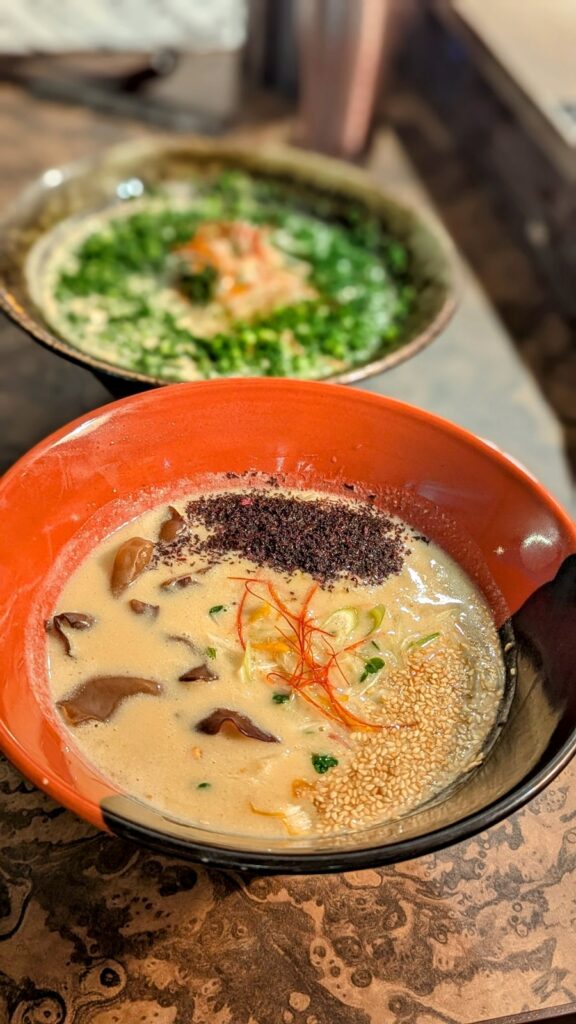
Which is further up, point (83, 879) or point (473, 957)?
point (473, 957)

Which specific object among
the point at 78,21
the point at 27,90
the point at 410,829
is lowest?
the point at 27,90

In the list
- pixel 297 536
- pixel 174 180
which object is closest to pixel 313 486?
pixel 297 536

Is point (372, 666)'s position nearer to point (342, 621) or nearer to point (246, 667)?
point (342, 621)

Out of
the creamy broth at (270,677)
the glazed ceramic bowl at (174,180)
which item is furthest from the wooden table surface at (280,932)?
the glazed ceramic bowl at (174,180)

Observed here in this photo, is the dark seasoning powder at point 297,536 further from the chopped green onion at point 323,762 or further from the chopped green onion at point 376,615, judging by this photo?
the chopped green onion at point 323,762

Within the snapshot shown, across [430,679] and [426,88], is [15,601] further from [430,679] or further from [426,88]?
[426,88]

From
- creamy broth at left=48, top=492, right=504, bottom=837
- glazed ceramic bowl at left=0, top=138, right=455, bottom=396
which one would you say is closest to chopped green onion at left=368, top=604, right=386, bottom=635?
creamy broth at left=48, top=492, right=504, bottom=837

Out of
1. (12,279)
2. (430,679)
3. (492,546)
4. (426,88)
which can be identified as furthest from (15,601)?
(426,88)
